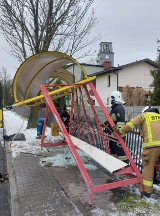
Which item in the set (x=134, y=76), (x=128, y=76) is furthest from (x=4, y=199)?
(x=134, y=76)

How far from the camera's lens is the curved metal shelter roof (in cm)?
776

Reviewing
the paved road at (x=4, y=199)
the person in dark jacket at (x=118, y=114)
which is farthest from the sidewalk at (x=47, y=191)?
the person in dark jacket at (x=118, y=114)

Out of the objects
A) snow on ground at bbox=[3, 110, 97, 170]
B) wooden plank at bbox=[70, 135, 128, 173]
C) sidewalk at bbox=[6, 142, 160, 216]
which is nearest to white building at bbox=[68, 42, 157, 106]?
snow on ground at bbox=[3, 110, 97, 170]

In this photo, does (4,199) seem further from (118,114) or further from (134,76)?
(134,76)

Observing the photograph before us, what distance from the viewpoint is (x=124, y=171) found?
192 inches

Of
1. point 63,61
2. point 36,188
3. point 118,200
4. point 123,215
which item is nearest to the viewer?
point 123,215

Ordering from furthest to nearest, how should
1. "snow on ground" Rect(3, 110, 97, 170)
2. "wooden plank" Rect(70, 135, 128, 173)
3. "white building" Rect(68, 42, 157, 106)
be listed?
"white building" Rect(68, 42, 157, 106)
"snow on ground" Rect(3, 110, 97, 170)
"wooden plank" Rect(70, 135, 128, 173)

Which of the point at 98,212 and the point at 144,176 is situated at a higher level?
the point at 144,176

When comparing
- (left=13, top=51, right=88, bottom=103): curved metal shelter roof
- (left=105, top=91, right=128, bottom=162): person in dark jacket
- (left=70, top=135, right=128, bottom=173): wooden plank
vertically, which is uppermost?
(left=13, top=51, right=88, bottom=103): curved metal shelter roof

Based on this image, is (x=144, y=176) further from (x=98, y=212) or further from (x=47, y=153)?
(x=47, y=153)

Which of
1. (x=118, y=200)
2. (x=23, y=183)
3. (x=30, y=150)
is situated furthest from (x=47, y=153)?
(x=118, y=200)

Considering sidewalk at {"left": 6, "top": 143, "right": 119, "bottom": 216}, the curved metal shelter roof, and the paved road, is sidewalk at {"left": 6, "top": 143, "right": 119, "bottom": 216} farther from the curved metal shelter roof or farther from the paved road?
the curved metal shelter roof

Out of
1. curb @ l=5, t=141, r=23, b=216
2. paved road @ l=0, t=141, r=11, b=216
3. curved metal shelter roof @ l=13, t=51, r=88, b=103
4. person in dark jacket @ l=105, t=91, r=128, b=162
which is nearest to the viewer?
curb @ l=5, t=141, r=23, b=216

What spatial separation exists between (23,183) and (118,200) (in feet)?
6.50
